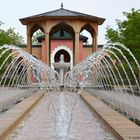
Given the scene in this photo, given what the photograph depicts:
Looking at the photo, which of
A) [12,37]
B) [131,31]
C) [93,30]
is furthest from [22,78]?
[12,37]

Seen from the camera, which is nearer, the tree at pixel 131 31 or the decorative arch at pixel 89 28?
the tree at pixel 131 31

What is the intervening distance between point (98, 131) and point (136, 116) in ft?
5.51

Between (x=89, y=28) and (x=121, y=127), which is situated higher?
(x=89, y=28)

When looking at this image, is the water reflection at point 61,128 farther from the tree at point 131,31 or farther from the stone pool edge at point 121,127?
the tree at point 131,31

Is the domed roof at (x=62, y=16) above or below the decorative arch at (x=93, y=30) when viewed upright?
above

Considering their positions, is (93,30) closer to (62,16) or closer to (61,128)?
(62,16)

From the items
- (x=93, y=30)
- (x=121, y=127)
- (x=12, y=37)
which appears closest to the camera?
(x=121, y=127)

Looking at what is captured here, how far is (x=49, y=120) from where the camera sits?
9.03 meters

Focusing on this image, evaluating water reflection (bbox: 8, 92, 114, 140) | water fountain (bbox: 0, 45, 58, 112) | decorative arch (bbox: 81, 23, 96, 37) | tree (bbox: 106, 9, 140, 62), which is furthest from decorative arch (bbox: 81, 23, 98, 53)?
water reflection (bbox: 8, 92, 114, 140)

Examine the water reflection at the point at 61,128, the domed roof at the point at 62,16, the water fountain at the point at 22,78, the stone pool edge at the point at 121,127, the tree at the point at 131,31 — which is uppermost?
the domed roof at the point at 62,16

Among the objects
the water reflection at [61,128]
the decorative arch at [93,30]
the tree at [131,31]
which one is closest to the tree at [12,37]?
the decorative arch at [93,30]

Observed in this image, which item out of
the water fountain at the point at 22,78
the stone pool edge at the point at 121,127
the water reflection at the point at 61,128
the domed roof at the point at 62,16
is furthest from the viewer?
the domed roof at the point at 62,16

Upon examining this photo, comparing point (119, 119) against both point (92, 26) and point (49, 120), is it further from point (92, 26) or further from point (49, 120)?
point (92, 26)

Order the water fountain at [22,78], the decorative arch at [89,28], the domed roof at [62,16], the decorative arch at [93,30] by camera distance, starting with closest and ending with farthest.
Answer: the water fountain at [22,78] < the domed roof at [62,16] < the decorative arch at [93,30] < the decorative arch at [89,28]
